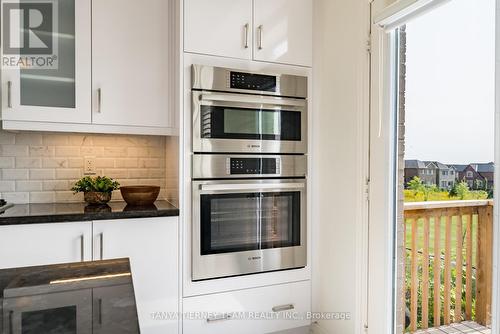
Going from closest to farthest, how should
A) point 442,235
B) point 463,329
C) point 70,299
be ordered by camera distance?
1. point 70,299
2. point 463,329
3. point 442,235

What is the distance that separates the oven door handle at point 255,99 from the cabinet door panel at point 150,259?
0.78 meters

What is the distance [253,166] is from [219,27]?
0.91 meters

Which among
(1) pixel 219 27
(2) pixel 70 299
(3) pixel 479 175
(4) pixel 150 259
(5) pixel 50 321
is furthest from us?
(1) pixel 219 27

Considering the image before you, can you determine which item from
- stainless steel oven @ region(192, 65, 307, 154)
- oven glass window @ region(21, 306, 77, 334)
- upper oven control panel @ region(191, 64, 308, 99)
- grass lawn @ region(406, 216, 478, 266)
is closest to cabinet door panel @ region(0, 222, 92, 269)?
stainless steel oven @ region(192, 65, 307, 154)

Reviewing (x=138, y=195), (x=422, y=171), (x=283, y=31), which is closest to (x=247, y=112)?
(x=283, y=31)

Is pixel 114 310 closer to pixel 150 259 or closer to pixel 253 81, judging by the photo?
pixel 150 259

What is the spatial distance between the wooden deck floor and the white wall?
1.41ft

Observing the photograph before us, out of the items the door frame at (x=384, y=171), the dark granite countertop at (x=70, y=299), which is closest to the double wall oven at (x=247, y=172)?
the door frame at (x=384, y=171)

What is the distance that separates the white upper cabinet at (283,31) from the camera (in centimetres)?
227

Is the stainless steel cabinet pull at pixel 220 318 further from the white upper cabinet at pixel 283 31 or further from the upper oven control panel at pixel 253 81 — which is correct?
the white upper cabinet at pixel 283 31

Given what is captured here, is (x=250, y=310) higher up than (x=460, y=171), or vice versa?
(x=460, y=171)

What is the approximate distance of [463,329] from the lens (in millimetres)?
1547

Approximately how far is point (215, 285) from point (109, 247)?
0.68m

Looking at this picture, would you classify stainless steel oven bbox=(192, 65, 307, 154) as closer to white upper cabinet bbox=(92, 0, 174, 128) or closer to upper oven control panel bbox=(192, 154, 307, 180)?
upper oven control panel bbox=(192, 154, 307, 180)
